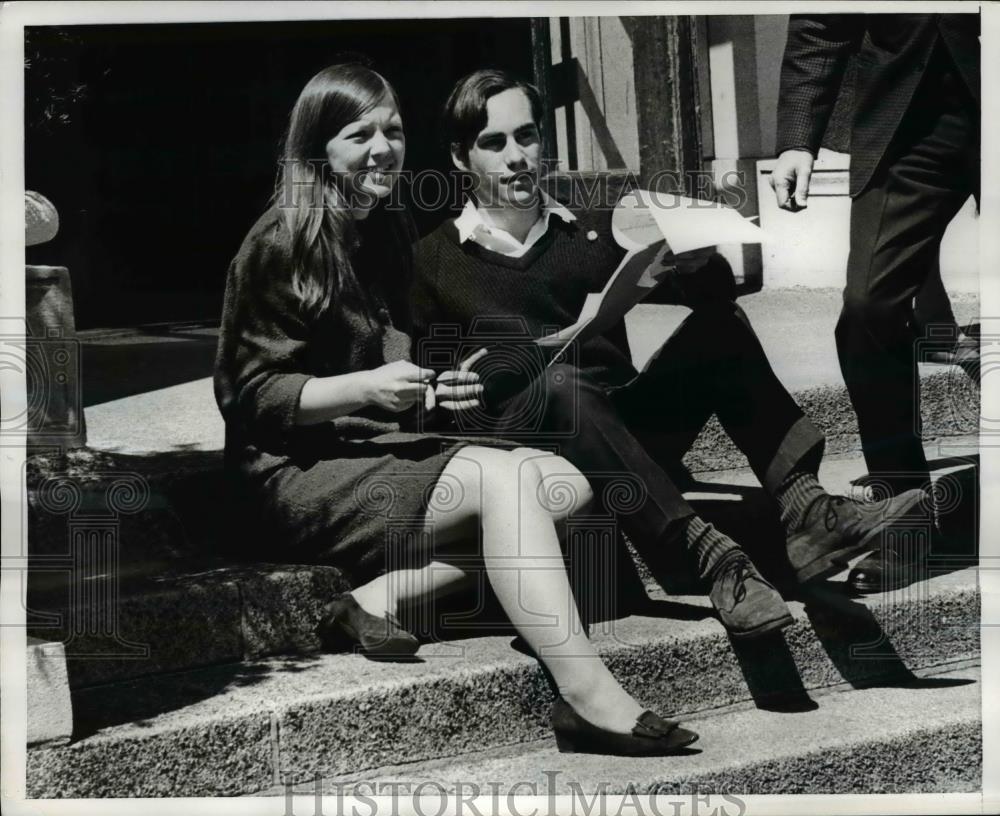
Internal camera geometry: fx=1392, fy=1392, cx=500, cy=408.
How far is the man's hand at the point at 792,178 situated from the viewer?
4375mm

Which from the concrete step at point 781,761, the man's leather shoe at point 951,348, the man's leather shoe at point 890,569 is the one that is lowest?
the concrete step at point 781,761

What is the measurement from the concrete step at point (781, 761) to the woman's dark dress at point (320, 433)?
636 millimetres

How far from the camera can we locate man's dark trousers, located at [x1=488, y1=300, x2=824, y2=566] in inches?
165

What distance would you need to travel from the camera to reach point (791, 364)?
14.3 feet

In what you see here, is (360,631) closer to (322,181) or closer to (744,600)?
(744,600)

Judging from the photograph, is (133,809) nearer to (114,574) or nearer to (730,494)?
(114,574)

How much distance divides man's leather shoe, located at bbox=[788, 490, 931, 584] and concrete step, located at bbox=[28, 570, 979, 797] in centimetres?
10

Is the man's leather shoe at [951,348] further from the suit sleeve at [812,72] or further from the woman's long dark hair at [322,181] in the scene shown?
the woman's long dark hair at [322,181]

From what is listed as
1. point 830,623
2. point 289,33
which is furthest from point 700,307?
point 289,33

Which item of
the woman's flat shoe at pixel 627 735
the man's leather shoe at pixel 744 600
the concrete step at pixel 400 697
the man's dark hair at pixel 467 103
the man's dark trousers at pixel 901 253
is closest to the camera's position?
the concrete step at pixel 400 697

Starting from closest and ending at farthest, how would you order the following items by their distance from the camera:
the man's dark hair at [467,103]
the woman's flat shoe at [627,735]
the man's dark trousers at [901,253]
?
the woman's flat shoe at [627,735]
the man's dark hair at [467,103]
the man's dark trousers at [901,253]

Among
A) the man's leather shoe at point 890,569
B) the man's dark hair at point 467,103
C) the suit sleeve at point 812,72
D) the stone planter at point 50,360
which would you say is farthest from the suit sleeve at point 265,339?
the man's leather shoe at point 890,569

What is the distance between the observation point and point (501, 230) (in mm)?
4301

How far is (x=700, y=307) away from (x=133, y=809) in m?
2.26
